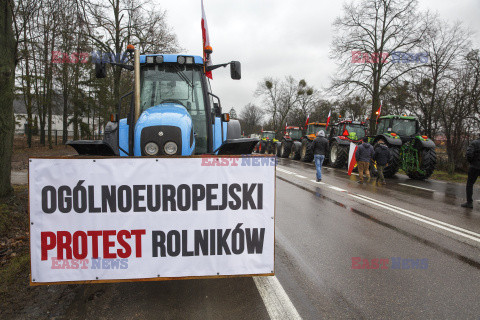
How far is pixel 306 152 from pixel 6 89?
60.0ft

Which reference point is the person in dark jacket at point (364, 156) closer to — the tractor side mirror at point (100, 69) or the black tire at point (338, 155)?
the black tire at point (338, 155)

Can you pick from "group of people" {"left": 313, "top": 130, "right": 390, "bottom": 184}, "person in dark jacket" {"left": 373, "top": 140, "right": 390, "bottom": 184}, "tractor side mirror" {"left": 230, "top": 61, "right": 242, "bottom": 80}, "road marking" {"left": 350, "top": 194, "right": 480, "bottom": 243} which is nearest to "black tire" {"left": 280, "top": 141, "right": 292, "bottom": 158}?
"group of people" {"left": 313, "top": 130, "right": 390, "bottom": 184}

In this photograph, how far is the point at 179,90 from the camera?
539cm

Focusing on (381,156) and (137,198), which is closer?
(137,198)

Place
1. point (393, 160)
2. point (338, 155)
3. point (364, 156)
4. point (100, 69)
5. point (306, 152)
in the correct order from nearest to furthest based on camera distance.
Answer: point (100, 69) < point (364, 156) < point (393, 160) < point (338, 155) < point (306, 152)

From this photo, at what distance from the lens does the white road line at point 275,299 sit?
2916 mm

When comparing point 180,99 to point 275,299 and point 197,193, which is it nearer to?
point 197,193

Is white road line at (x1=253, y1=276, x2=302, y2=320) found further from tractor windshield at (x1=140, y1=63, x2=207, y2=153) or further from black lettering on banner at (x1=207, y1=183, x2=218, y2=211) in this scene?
tractor windshield at (x1=140, y1=63, x2=207, y2=153)

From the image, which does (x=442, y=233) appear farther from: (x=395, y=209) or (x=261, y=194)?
(x=261, y=194)

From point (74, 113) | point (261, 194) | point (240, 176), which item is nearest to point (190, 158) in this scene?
point (240, 176)

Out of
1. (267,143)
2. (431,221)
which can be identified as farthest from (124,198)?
(267,143)

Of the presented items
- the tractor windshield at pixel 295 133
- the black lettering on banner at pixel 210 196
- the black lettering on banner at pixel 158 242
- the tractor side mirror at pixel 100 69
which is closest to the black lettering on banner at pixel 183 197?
the black lettering on banner at pixel 210 196

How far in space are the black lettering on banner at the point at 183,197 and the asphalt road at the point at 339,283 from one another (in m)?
0.90

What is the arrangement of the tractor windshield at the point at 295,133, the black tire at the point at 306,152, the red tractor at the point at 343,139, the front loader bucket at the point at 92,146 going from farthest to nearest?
the tractor windshield at the point at 295,133 < the black tire at the point at 306,152 < the red tractor at the point at 343,139 < the front loader bucket at the point at 92,146
